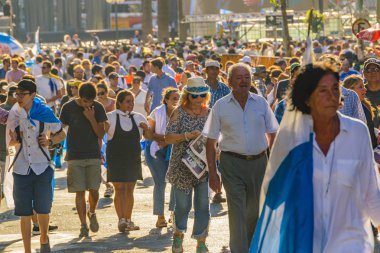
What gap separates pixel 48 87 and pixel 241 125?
1099cm

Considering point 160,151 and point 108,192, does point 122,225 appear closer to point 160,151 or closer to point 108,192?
point 160,151

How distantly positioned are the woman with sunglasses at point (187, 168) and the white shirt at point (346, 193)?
4.43 metres

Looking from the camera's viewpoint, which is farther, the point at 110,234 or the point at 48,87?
the point at 48,87

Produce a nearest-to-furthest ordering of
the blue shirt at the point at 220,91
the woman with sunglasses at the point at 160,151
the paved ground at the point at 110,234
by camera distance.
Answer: the paved ground at the point at 110,234 → the woman with sunglasses at the point at 160,151 → the blue shirt at the point at 220,91

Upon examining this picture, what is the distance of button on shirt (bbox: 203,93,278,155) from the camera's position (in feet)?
32.2

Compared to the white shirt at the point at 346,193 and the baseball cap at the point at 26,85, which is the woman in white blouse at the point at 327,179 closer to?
the white shirt at the point at 346,193

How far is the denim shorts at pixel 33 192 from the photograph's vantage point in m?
10.9

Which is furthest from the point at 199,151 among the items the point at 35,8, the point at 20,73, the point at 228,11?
the point at 35,8

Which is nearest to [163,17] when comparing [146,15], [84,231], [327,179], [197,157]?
[146,15]

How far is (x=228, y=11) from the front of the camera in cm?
6425

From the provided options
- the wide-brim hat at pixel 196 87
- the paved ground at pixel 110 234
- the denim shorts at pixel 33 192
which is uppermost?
the wide-brim hat at pixel 196 87

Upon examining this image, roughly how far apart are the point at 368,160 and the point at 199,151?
14.9 feet

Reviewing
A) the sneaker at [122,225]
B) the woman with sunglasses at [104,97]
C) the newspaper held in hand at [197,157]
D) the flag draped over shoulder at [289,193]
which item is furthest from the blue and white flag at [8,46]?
the flag draped over shoulder at [289,193]

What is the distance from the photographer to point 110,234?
1267cm
